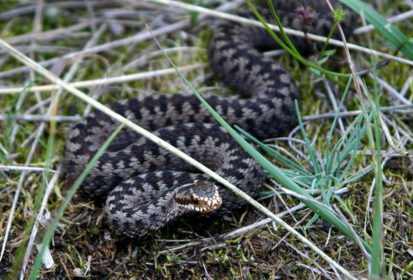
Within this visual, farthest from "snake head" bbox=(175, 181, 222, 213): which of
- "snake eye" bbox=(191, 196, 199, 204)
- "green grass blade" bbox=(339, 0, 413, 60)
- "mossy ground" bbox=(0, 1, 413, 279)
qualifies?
"green grass blade" bbox=(339, 0, 413, 60)

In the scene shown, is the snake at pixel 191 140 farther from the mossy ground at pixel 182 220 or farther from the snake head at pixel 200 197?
the mossy ground at pixel 182 220

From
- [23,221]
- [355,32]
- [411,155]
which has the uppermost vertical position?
[355,32]

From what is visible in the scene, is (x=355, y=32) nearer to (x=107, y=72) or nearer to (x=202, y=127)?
(x=202, y=127)

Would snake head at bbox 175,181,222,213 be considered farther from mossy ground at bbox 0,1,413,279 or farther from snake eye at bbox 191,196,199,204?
mossy ground at bbox 0,1,413,279

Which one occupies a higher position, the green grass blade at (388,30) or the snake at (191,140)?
the green grass blade at (388,30)

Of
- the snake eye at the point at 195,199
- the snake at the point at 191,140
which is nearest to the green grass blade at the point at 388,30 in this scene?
the snake at the point at 191,140

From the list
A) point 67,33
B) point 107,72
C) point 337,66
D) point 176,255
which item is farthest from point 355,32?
point 67,33

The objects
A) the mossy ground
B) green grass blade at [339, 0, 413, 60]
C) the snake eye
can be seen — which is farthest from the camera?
green grass blade at [339, 0, 413, 60]

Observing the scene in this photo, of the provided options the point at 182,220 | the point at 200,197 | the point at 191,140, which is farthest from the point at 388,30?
the point at 182,220
